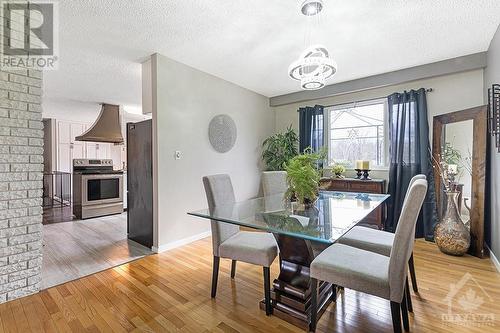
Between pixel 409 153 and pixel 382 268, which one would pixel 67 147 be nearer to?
pixel 382 268

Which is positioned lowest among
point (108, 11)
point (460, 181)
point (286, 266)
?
point (286, 266)

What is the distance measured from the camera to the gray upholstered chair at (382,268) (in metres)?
1.35

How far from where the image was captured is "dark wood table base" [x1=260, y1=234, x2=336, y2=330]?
174cm

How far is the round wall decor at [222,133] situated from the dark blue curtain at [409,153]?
8.61 ft

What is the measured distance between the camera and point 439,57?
331 centimetres

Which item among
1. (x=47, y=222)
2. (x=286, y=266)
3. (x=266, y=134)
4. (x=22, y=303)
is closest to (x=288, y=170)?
(x=286, y=266)

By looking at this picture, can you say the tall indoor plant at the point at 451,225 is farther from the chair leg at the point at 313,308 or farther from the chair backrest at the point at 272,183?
the chair leg at the point at 313,308

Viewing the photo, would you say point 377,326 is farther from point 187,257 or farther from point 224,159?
point 224,159

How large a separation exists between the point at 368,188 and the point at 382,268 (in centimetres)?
257

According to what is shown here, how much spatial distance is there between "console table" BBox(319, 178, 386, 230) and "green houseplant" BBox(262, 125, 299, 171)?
1069 mm

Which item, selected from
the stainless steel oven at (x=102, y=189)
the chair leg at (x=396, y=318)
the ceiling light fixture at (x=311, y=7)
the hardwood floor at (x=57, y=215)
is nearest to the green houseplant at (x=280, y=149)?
the ceiling light fixture at (x=311, y=7)

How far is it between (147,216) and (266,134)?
2947 mm

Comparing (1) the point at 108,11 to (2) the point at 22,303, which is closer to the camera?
(2) the point at 22,303

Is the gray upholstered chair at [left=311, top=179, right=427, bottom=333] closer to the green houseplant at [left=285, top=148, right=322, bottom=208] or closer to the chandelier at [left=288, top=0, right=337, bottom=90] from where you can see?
the green houseplant at [left=285, top=148, right=322, bottom=208]
